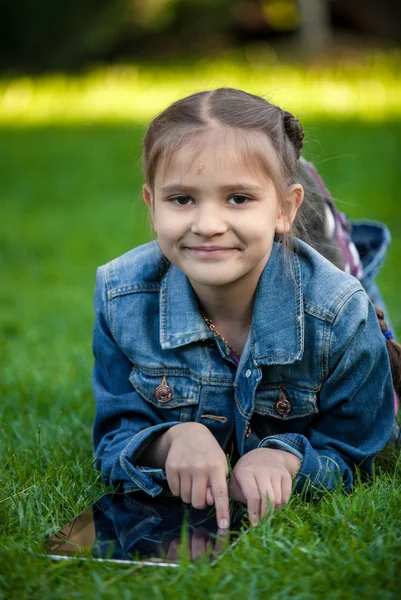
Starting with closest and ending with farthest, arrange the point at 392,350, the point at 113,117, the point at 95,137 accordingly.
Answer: the point at 392,350 → the point at 95,137 → the point at 113,117

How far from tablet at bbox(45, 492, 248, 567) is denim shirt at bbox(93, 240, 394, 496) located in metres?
0.08

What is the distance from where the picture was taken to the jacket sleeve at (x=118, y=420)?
2.36 meters

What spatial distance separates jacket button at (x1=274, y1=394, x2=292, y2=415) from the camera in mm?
2436

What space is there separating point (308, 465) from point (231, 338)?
435 mm

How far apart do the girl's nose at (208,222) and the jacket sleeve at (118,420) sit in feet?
1.53

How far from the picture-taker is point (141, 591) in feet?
6.08

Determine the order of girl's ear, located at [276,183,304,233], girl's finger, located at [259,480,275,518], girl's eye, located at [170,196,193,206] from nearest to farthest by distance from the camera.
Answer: girl's finger, located at [259,480,275,518]
girl's eye, located at [170,196,193,206]
girl's ear, located at [276,183,304,233]

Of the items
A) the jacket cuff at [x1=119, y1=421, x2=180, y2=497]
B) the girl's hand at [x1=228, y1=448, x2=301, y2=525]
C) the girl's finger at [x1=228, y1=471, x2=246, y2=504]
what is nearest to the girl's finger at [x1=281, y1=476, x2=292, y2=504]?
the girl's hand at [x1=228, y1=448, x2=301, y2=525]

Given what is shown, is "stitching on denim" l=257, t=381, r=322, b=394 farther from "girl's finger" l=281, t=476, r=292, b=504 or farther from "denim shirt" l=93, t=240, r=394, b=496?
"girl's finger" l=281, t=476, r=292, b=504

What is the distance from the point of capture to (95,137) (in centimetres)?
877

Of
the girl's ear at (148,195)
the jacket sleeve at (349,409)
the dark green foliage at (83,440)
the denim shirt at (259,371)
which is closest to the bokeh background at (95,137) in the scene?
the dark green foliage at (83,440)

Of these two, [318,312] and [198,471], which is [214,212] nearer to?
[318,312]

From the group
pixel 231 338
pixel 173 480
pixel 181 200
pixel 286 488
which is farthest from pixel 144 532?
pixel 181 200

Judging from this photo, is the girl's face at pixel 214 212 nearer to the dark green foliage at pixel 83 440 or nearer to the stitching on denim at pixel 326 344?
the stitching on denim at pixel 326 344
